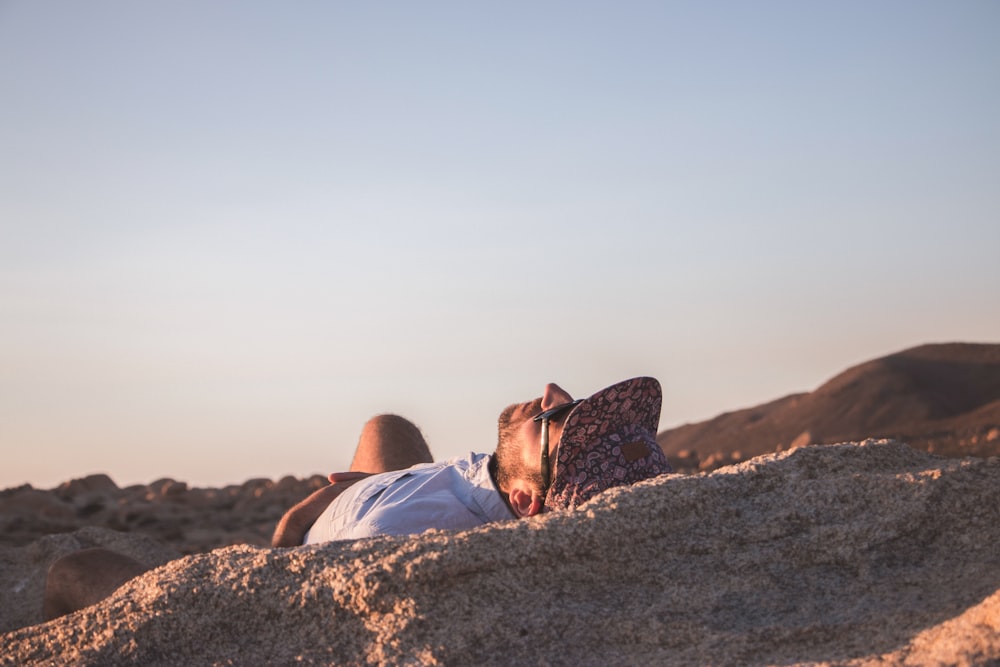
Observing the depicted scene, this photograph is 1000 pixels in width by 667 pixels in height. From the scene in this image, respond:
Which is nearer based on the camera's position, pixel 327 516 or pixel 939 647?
pixel 939 647

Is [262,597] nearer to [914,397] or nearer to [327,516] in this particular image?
[327,516]

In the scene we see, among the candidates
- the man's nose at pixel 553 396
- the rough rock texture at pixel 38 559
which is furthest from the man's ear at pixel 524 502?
the rough rock texture at pixel 38 559

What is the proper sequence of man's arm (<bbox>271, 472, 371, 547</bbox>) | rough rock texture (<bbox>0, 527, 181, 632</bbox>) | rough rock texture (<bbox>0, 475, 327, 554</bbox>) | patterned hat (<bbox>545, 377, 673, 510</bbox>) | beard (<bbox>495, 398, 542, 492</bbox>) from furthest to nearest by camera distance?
1. rough rock texture (<bbox>0, 475, 327, 554</bbox>)
2. rough rock texture (<bbox>0, 527, 181, 632</bbox>)
3. man's arm (<bbox>271, 472, 371, 547</bbox>)
4. beard (<bbox>495, 398, 542, 492</bbox>)
5. patterned hat (<bbox>545, 377, 673, 510</bbox>)

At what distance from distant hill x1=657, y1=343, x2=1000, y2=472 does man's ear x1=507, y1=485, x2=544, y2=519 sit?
8.34m

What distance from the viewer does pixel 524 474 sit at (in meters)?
2.82

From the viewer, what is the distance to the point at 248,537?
20.9ft

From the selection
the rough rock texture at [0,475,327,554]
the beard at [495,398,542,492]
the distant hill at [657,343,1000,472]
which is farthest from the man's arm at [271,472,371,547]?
the distant hill at [657,343,1000,472]

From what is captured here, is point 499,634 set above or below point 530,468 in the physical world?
below

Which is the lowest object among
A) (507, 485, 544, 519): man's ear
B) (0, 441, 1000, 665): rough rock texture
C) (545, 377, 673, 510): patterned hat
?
(0, 441, 1000, 665): rough rock texture

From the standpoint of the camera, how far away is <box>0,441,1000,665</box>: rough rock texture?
1.99 m

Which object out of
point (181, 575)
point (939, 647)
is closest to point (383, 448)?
point (181, 575)

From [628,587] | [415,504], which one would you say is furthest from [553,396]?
[628,587]

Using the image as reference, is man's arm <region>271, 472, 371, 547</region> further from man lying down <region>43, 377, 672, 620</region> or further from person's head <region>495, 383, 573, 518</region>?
person's head <region>495, 383, 573, 518</region>

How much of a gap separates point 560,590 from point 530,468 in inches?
26.8
